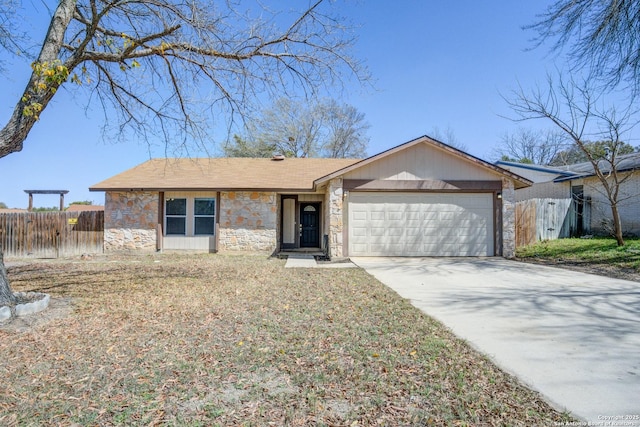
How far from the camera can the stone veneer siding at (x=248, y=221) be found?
44.2 feet

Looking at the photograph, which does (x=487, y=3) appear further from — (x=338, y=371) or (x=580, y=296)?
(x=338, y=371)

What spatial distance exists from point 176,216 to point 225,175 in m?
2.60

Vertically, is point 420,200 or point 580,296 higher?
point 420,200

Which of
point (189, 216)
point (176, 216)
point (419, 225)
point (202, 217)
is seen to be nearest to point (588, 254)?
point (419, 225)

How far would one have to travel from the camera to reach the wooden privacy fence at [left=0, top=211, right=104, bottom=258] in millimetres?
12695

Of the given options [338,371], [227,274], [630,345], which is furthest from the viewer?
[227,274]

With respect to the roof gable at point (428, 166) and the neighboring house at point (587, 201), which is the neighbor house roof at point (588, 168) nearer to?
the neighboring house at point (587, 201)

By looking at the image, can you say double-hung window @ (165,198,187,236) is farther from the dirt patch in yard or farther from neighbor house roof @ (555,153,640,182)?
neighbor house roof @ (555,153,640,182)

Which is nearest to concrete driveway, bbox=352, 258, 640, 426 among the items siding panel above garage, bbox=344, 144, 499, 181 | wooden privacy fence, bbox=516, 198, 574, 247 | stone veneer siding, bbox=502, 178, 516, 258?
stone veneer siding, bbox=502, 178, 516, 258

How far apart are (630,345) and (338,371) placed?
3.30 m

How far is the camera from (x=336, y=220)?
37.7 feet

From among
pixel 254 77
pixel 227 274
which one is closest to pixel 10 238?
pixel 227 274

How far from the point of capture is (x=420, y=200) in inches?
463

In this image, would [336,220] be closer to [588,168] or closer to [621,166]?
[621,166]
